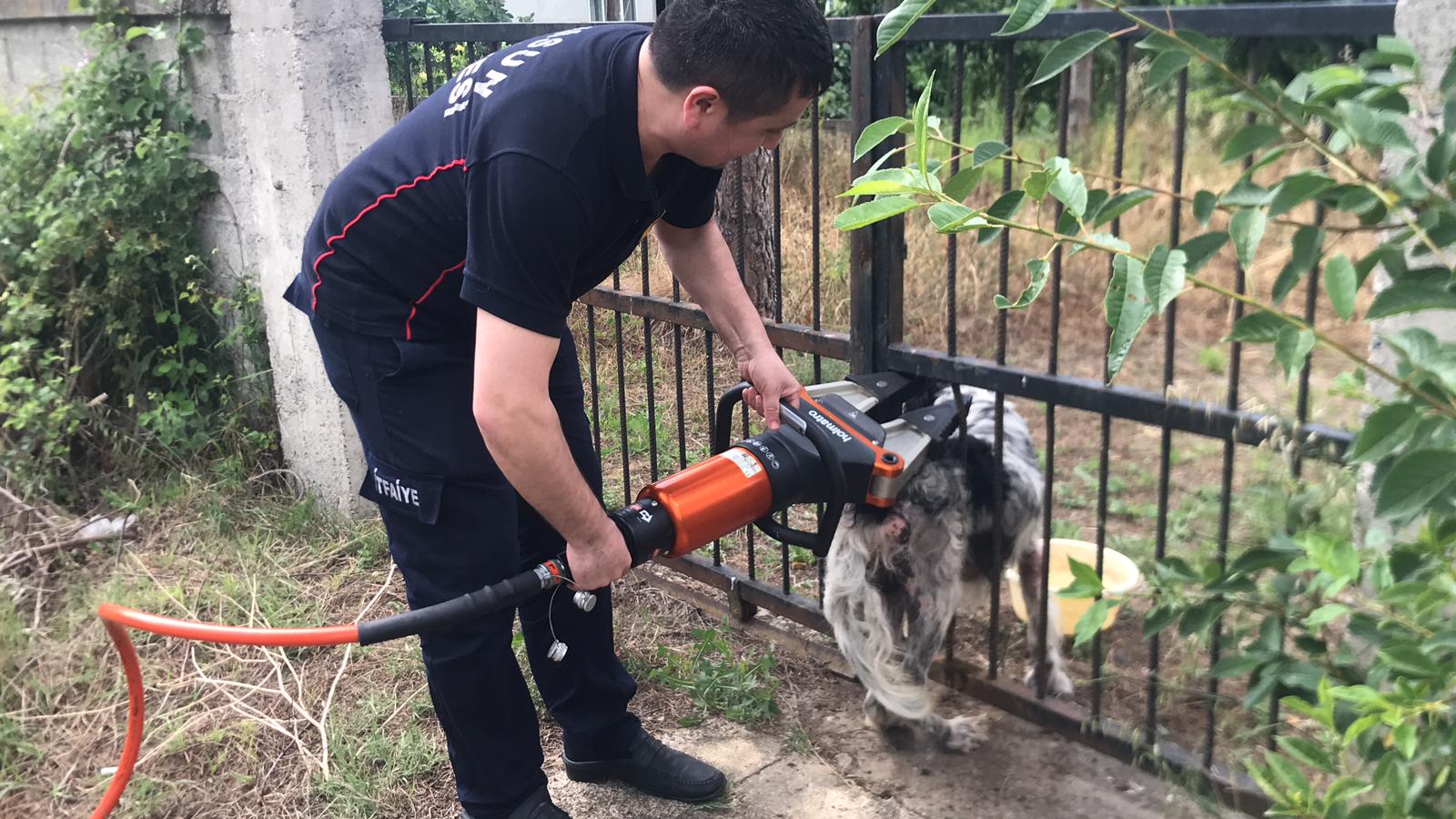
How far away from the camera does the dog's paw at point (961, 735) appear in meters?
3.08

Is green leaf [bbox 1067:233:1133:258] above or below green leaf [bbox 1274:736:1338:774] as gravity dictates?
above

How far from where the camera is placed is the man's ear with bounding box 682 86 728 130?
202 centimetres

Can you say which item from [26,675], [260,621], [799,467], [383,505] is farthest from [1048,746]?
[26,675]

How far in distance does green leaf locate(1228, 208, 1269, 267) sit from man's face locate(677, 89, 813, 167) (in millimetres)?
900

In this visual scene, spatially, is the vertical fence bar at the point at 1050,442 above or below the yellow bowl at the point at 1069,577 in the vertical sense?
above

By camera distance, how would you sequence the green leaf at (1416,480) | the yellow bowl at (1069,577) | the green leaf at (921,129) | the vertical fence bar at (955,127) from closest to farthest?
the green leaf at (1416,480)
the green leaf at (921,129)
the vertical fence bar at (955,127)
the yellow bowl at (1069,577)

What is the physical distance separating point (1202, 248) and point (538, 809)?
6.67 feet

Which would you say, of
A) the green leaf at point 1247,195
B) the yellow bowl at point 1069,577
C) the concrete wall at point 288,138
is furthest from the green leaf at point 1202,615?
the concrete wall at point 288,138

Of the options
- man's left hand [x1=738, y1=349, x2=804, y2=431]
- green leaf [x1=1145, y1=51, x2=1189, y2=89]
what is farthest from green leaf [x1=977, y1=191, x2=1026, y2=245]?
man's left hand [x1=738, y1=349, x2=804, y2=431]

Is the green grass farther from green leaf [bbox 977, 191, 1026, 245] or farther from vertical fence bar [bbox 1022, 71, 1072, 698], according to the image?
green leaf [bbox 977, 191, 1026, 245]

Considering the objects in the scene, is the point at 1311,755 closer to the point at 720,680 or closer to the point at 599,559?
the point at 599,559

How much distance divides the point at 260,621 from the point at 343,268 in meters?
1.84

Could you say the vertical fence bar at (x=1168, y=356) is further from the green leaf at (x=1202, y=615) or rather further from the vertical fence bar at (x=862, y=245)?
the vertical fence bar at (x=862, y=245)

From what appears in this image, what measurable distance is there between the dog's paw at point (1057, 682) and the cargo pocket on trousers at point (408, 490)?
176cm
